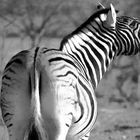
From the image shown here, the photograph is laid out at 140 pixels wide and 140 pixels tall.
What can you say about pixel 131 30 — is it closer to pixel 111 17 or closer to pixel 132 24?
pixel 132 24

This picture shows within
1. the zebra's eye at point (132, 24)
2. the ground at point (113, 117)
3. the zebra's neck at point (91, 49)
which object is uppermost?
the zebra's eye at point (132, 24)

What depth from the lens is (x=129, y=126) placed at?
7.78 m

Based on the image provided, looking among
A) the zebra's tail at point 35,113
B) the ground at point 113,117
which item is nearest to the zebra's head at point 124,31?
the zebra's tail at point 35,113

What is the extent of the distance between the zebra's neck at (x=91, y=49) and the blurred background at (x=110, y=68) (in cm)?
163

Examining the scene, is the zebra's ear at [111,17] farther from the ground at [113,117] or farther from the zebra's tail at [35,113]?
the ground at [113,117]

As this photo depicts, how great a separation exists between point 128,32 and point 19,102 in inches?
68.8

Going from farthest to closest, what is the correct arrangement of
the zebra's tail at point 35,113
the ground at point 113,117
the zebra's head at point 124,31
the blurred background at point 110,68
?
the blurred background at point 110,68 < the ground at point 113,117 < the zebra's head at point 124,31 < the zebra's tail at point 35,113

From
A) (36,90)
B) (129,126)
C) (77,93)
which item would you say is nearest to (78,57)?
(77,93)

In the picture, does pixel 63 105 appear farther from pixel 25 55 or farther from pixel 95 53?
pixel 95 53

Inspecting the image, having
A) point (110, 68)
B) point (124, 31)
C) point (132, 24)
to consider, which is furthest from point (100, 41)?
point (110, 68)

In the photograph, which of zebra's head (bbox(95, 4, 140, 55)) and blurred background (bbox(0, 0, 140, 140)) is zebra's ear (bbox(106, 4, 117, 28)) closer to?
zebra's head (bbox(95, 4, 140, 55))

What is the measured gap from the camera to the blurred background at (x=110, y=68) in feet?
23.9

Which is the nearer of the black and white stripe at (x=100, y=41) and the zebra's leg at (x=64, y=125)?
the zebra's leg at (x=64, y=125)

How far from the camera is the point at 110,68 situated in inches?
373
